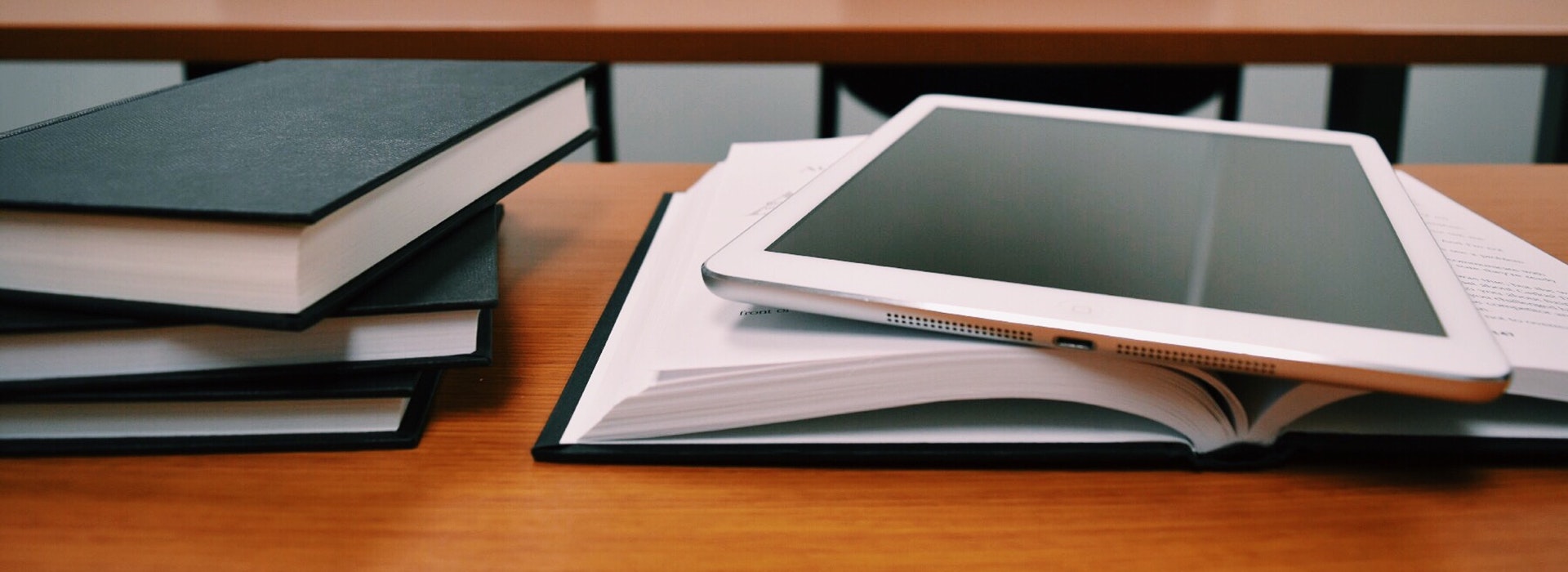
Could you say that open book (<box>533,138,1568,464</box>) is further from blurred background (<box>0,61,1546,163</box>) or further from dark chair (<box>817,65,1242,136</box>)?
blurred background (<box>0,61,1546,163</box>)

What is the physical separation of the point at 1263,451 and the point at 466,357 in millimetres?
306

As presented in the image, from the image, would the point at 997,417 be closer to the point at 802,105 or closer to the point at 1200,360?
the point at 1200,360

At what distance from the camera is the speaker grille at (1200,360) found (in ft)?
1.10

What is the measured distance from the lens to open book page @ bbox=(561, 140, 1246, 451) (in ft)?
1.21

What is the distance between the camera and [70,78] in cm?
230

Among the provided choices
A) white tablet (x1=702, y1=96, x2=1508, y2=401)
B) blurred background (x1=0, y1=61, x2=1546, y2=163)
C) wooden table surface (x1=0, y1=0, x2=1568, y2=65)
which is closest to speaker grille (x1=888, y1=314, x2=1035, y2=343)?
white tablet (x1=702, y1=96, x2=1508, y2=401)

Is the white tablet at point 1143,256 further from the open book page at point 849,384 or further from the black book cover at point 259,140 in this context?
the black book cover at point 259,140

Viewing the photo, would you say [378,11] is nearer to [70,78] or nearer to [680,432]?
[680,432]

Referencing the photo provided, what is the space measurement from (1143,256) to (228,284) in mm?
342

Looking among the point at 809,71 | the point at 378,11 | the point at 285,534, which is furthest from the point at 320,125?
the point at 809,71

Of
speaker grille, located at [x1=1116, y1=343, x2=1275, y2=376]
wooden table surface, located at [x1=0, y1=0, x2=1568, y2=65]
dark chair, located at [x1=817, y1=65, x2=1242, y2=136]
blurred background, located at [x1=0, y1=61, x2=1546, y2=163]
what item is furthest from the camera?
blurred background, located at [x1=0, y1=61, x2=1546, y2=163]

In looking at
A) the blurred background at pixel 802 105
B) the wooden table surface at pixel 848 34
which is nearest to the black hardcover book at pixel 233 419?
the wooden table surface at pixel 848 34

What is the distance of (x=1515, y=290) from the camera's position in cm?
44

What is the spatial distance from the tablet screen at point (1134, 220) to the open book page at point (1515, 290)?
1.9 inches
